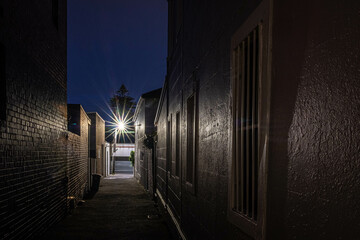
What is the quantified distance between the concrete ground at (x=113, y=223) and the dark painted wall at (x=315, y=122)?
663 centimetres

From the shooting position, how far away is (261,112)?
7.47 ft

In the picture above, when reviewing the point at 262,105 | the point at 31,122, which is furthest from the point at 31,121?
the point at 262,105

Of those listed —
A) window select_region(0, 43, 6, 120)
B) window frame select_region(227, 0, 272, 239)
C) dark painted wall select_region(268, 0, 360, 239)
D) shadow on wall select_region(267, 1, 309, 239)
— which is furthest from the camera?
window select_region(0, 43, 6, 120)

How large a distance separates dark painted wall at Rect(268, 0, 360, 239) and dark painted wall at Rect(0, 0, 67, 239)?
14.4 ft

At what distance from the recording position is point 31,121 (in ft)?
20.4

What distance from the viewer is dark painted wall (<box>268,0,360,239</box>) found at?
1336 mm

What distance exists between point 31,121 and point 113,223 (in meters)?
4.71

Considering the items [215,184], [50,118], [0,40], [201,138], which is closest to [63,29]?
[50,118]

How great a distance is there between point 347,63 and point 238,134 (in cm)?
164

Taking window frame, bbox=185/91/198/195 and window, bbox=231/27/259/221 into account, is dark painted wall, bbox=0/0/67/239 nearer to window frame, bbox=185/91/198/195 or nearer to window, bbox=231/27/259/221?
window frame, bbox=185/91/198/195

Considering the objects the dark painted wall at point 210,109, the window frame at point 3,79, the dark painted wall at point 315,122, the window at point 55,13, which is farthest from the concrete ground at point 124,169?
the dark painted wall at point 315,122

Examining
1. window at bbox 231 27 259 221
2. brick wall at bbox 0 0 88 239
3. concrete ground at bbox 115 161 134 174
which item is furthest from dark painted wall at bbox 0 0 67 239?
concrete ground at bbox 115 161 134 174

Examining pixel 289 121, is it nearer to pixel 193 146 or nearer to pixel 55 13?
pixel 193 146

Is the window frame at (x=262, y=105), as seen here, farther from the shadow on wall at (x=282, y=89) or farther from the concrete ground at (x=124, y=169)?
the concrete ground at (x=124, y=169)
